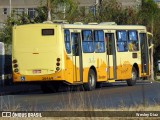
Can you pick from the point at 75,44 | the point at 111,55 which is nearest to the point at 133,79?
the point at 111,55

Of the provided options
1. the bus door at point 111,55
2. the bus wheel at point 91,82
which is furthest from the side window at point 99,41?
the bus wheel at point 91,82

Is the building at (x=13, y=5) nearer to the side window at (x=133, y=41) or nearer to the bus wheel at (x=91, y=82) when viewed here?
the side window at (x=133, y=41)

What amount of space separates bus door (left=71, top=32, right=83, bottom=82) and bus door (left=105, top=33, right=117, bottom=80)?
9.27 feet

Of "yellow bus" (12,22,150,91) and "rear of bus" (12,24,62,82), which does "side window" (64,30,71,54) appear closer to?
"yellow bus" (12,22,150,91)

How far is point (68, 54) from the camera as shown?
28.0 m

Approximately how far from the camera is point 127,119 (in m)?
13.7

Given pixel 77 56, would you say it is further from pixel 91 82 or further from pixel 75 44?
pixel 91 82

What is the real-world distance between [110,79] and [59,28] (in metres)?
5.30

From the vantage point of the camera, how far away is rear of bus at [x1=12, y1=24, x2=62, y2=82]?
90.7 ft

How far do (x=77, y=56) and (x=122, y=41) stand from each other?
4399 mm

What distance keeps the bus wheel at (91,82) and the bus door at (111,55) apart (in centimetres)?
159

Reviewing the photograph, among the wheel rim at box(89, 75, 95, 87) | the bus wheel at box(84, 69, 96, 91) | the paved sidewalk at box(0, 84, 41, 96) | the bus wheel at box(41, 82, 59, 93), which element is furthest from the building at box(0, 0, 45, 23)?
the wheel rim at box(89, 75, 95, 87)

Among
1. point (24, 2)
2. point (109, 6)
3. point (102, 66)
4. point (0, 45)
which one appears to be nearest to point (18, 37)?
point (102, 66)

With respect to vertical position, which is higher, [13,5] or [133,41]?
[13,5]
